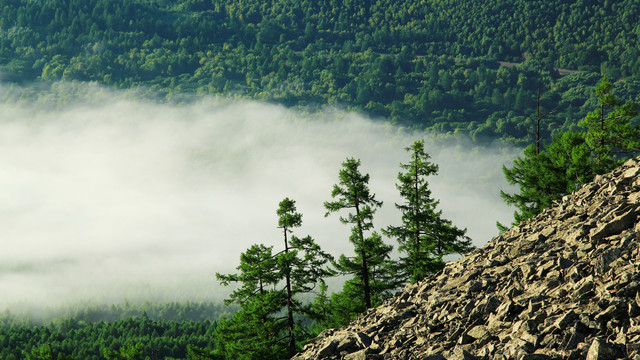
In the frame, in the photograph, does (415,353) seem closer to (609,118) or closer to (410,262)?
(410,262)

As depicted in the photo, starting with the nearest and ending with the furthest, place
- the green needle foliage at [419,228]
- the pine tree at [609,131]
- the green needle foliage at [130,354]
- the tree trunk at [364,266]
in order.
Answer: the tree trunk at [364,266]
the green needle foliage at [419,228]
the pine tree at [609,131]
the green needle foliage at [130,354]

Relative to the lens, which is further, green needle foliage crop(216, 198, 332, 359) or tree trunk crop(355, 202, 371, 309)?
tree trunk crop(355, 202, 371, 309)

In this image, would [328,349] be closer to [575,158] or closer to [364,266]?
[364,266]

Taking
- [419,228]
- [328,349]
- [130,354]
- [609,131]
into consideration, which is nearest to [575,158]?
[609,131]

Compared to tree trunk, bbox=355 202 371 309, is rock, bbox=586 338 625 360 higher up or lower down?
lower down

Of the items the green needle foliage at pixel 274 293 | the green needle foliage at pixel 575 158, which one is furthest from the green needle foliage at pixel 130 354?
the green needle foliage at pixel 575 158

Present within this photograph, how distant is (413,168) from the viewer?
55688mm

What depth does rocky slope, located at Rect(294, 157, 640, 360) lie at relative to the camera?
25.4 m

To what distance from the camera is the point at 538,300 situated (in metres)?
28.9

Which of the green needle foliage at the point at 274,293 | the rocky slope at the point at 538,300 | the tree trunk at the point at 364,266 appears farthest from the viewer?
the tree trunk at the point at 364,266

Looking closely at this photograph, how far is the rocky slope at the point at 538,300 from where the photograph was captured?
2542 centimetres

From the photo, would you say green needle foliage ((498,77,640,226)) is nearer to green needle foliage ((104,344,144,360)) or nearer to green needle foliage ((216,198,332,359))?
green needle foliage ((216,198,332,359))

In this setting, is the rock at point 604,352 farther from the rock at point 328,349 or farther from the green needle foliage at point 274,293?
the green needle foliage at point 274,293

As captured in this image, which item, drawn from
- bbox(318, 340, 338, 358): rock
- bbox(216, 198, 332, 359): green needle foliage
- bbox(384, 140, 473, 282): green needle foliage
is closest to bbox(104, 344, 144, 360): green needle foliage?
bbox(216, 198, 332, 359): green needle foliage
